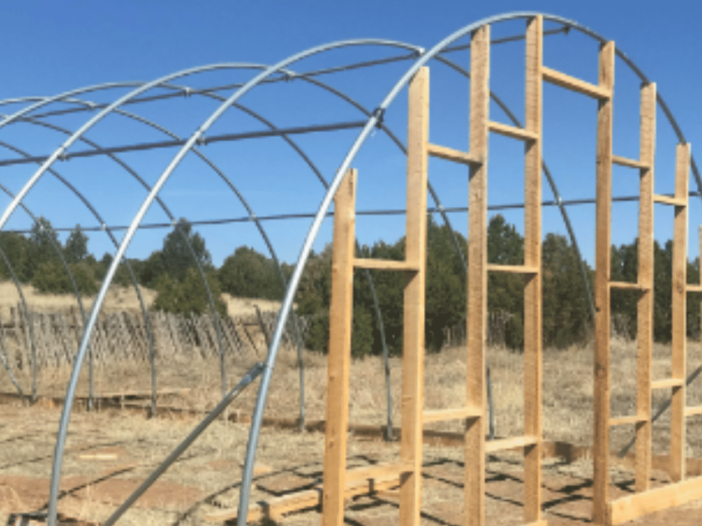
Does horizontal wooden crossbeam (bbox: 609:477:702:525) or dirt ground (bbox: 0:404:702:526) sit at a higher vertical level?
horizontal wooden crossbeam (bbox: 609:477:702:525)

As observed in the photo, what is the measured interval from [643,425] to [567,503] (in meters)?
1.07

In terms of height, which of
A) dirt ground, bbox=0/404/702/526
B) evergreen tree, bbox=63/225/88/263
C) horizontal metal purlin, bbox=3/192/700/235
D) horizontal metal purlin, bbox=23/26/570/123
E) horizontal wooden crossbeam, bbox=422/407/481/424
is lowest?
dirt ground, bbox=0/404/702/526

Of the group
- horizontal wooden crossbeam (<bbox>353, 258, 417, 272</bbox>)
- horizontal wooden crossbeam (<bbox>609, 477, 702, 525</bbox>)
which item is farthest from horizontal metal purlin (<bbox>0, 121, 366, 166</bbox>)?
horizontal wooden crossbeam (<bbox>609, 477, 702, 525</bbox>)

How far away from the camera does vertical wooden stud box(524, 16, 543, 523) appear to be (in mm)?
6207

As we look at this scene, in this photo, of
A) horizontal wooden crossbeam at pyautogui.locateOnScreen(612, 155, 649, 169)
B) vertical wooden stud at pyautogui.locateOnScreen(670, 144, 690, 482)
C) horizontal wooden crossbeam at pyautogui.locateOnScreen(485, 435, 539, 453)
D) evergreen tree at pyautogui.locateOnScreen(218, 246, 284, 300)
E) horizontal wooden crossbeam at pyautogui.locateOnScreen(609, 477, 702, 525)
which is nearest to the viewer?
horizontal wooden crossbeam at pyautogui.locateOnScreen(485, 435, 539, 453)

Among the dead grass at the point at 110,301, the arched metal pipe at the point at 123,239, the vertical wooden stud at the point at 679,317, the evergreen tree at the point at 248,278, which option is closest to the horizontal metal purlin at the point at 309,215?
the vertical wooden stud at the point at 679,317

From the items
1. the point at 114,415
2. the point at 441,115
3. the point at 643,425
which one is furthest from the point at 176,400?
the point at 643,425

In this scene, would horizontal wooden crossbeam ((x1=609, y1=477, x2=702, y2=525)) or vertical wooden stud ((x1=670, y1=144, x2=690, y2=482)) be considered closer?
horizontal wooden crossbeam ((x1=609, y1=477, x2=702, y2=525))

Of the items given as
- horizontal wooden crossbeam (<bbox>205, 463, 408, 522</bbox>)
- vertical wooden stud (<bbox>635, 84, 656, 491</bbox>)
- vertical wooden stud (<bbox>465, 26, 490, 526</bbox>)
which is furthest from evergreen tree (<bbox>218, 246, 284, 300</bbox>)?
vertical wooden stud (<bbox>465, 26, 490, 526</bbox>)

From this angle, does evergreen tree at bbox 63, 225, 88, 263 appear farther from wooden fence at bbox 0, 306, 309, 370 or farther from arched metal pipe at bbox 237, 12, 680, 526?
arched metal pipe at bbox 237, 12, 680, 526

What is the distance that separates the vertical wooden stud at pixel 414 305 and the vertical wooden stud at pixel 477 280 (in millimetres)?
571

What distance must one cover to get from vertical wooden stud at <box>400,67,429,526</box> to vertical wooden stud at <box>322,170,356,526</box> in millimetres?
501

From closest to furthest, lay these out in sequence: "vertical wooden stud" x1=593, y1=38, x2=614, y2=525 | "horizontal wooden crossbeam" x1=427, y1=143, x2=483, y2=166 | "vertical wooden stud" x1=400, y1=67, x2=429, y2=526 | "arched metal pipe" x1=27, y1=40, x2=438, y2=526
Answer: "arched metal pipe" x1=27, y1=40, x2=438, y2=526 → "vertical wooden stud" x1=400, y1=67, x2=429, y2=526 → "horizontal wooden crossbeam" x1=427, y1=143, x2=483, y2=166 → "vertical wooden stud" x1=593, y1=38, x2=614, y2=525

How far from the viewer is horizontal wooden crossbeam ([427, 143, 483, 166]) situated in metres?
5.47
